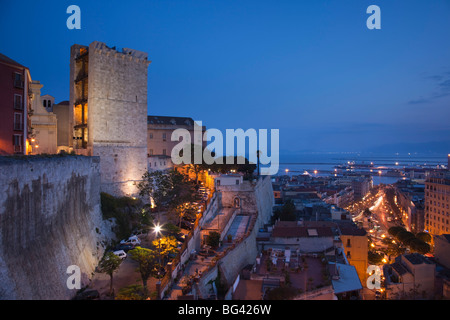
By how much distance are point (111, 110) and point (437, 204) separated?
50.2 m

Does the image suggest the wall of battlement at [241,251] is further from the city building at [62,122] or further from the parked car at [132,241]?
the city building at [62,122]

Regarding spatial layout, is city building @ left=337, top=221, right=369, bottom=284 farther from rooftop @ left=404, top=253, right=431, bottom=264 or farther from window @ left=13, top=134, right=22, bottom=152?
window @ left=13, top=134, right=22, bottom=152

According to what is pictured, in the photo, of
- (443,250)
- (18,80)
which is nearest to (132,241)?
(18,80)

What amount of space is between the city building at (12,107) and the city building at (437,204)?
54.2m

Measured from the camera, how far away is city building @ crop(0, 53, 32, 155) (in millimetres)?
19250

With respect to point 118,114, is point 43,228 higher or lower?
lower

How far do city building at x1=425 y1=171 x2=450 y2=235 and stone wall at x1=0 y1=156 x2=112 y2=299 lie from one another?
164 ft

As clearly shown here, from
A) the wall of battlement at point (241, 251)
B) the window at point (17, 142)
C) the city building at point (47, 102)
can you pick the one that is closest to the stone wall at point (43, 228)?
the window at point (17, 142)

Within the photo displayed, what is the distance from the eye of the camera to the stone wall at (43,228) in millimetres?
10027

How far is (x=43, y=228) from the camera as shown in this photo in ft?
40.7

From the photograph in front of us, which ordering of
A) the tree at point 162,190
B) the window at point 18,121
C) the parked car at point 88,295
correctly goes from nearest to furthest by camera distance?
the parked car at point 88,295 → the window at point 18,121 → the tree at point 162,190

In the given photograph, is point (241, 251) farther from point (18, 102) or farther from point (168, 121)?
point (168, 121)

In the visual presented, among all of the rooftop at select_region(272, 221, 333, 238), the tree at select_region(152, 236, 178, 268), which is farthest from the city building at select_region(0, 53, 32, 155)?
the rooftop at select_region(272, 221, 333, 238)
